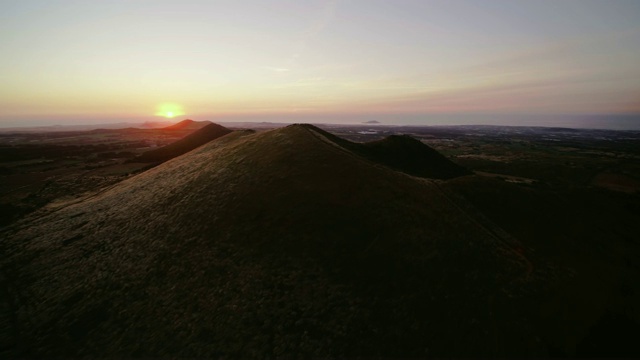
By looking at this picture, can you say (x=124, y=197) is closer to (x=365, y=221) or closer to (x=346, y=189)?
(x=346, y=189)

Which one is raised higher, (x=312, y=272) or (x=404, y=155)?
(x=404, y=155)

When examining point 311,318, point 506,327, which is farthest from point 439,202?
point 311,318

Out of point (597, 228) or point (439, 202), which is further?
point (597, 228)

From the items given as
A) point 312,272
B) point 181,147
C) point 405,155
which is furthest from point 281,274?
point 181,147

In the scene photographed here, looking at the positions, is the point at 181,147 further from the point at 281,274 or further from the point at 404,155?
the point at 281,274

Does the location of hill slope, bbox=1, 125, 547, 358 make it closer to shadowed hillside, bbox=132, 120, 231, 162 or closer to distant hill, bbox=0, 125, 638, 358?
distant hill, bbox=0, 125, 638, 358
